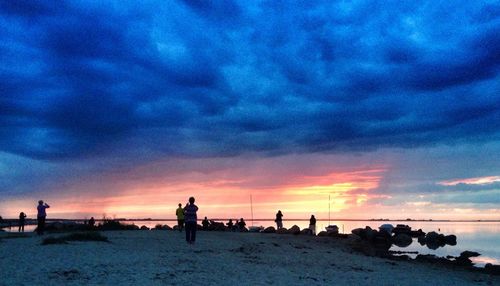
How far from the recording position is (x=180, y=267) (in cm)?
1625

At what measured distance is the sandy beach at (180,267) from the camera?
13.6 m

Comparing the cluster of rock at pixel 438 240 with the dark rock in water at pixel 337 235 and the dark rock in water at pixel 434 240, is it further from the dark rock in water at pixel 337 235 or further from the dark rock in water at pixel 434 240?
the dark rock in water at pixel 337 235

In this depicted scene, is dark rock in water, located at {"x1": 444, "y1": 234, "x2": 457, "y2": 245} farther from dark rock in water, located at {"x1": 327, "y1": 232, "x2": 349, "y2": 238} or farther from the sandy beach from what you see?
the sandy beach

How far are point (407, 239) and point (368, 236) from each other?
1731cm

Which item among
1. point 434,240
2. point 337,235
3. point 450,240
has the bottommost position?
point 450,240

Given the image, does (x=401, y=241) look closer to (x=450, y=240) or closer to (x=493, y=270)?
(x=450, y=240)

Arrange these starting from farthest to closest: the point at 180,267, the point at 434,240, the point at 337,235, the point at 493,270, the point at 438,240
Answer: the point at 438,240
the point at 434,240
the point at 337,235
the point at 493,270
the point at 180,267

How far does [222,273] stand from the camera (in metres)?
16.0

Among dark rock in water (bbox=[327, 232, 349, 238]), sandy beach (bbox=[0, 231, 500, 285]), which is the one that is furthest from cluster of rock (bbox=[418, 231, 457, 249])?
sandy beach (bbox=[0, 231, 500, 285])

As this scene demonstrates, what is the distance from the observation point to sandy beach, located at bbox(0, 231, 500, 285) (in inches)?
536

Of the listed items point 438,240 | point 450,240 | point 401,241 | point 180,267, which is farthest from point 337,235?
point 450,240

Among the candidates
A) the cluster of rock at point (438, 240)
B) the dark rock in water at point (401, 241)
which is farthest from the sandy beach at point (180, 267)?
the cluster of rock at point (438, 240)

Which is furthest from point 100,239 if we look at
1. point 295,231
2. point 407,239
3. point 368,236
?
point 407,239

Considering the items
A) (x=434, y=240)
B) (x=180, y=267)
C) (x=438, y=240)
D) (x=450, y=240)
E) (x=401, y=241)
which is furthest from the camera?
(x=450, y=240)
